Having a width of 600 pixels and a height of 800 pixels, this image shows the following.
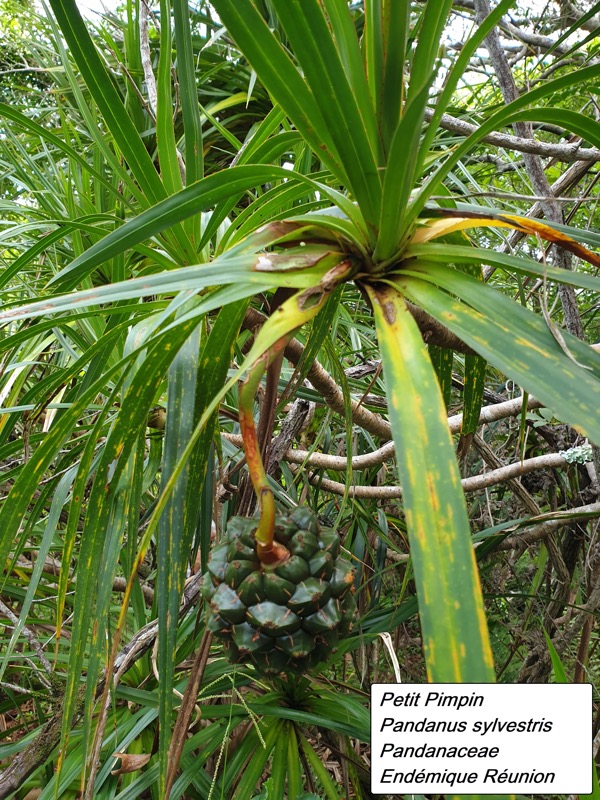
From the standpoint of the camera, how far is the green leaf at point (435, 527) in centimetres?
25

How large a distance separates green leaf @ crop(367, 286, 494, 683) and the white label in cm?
8

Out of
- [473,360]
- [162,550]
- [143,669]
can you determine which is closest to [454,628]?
[162,550]

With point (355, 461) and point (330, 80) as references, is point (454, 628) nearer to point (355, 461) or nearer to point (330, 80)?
point (330, 80)

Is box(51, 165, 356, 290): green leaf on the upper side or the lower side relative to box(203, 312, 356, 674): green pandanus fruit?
Answer: upper

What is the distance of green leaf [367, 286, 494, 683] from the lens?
250 mm

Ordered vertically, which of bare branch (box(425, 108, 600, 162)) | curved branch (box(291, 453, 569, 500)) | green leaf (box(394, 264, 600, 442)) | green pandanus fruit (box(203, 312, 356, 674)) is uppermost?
bare branch (box(425, 108, 600, 162))

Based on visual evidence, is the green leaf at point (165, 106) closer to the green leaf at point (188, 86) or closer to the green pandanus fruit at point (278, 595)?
the green leaf at point (188, 86)

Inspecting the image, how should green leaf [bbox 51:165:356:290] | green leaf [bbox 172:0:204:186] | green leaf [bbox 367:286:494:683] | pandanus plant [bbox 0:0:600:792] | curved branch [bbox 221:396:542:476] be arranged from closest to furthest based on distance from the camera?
green leaf [bbox 367:286:494:683], pandanus plant [bbox 0:0:600:792], green leaf [bbox 51:165:356:290], green leaf [bbox 172:0:204:186], curved branch [bbox 221:396:542:476]

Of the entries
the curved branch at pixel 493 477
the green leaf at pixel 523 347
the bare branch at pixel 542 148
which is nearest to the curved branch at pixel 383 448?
the curved branch at pixel 493 477

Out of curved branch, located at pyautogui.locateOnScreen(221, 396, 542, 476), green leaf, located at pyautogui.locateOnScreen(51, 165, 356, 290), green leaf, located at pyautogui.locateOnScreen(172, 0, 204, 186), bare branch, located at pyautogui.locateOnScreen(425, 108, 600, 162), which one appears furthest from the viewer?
curved branch, located at pyautogui.locateOnScreen(221, 396, 542, 476)

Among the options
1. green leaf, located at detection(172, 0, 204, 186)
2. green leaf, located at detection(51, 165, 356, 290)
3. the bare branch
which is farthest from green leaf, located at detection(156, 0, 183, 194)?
the bare branch

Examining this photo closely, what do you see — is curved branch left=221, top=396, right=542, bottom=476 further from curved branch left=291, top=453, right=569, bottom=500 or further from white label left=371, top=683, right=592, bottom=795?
white label left=371, top=683, right=592, bottom=795

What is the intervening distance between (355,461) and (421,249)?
1.66ft

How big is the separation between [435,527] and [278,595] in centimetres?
19
